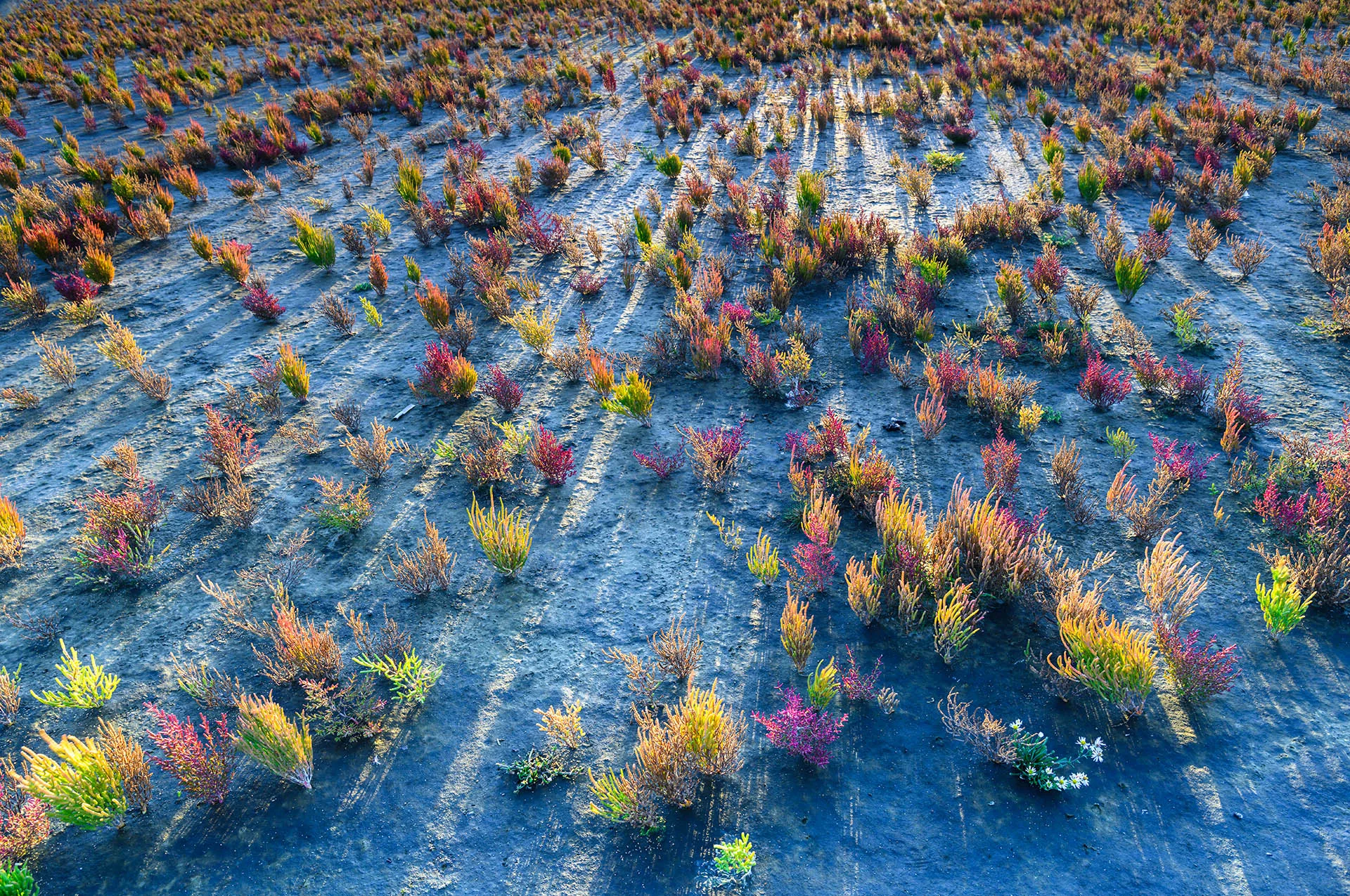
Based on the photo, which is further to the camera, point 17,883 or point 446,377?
point 446,377

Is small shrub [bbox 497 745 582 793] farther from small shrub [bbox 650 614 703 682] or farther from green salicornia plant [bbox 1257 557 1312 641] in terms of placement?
green salicornia plant [bbox 1257 557 1312 641]

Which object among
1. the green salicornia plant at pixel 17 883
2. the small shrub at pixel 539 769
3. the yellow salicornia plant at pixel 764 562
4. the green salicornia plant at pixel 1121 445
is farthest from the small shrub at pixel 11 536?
the green salicornia plant at pixel 1121 445

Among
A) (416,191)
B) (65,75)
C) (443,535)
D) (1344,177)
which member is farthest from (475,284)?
(65,75)

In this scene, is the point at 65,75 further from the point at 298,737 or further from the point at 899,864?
the point at 899,864

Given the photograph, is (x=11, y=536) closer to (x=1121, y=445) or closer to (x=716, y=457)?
(x=716, y=457)

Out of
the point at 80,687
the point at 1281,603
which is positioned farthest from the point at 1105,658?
the point at 80,687

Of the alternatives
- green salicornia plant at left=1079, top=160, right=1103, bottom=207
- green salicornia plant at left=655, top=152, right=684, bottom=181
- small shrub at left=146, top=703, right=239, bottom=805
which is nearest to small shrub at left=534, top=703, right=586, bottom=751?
small shrub at left=146, top=703, right=239, bottom=805

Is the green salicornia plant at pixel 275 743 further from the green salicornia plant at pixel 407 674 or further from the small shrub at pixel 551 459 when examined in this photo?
the small shrub at pixel 551 459
